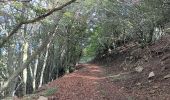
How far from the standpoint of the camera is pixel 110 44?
36969 mm

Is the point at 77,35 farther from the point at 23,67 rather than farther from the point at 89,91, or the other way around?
the point at 23,67

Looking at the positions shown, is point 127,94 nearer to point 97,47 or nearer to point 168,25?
point 168,25

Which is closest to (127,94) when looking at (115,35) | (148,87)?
(148,87)

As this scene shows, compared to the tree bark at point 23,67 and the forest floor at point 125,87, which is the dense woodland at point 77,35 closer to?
the forest floor at point 125,87

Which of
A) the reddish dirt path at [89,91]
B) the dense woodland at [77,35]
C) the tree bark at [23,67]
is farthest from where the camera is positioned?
the dense woodland at [77,35]

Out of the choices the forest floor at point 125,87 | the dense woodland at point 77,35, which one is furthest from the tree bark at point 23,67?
the forest floor at point 125,87

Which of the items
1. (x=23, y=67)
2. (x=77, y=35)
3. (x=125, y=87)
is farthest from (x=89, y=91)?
(x=77, y=35)

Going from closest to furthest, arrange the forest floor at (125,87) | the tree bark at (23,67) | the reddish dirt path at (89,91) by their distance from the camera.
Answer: the tree bark at (23,67) < the forest floor at (125,87) < the reddish dirt path at (89,91)

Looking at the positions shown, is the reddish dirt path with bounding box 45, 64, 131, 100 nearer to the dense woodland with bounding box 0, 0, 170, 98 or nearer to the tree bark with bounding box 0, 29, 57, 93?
the dense woodland with bounding box 0, 0, 170, 98

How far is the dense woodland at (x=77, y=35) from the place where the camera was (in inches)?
827

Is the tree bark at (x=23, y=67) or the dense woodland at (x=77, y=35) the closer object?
the tree bark at (x=23, y=67)

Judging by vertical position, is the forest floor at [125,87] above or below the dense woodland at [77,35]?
below

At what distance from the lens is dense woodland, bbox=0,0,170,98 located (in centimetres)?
2102

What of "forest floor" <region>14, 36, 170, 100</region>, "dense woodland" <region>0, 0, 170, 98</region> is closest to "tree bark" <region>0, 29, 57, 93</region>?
"dense woodland" <region>0, 0, 170, 98</region>
